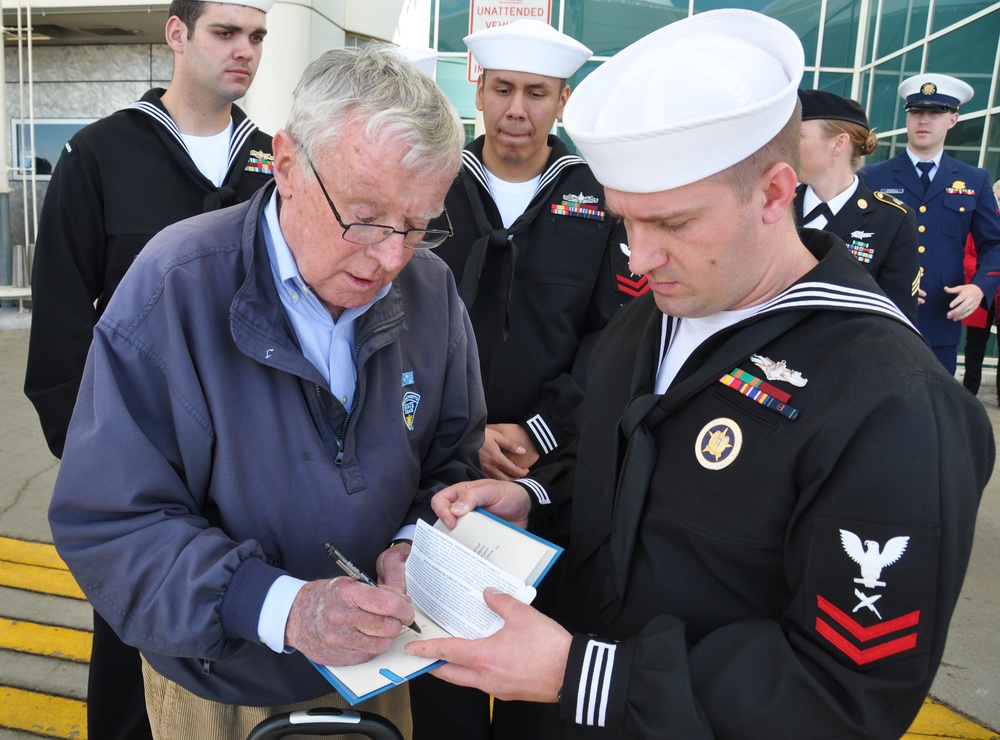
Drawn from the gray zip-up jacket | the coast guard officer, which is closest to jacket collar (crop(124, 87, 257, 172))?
the gray zip-up jacket

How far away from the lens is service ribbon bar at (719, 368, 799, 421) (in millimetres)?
1315

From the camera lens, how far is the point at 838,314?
1379mm

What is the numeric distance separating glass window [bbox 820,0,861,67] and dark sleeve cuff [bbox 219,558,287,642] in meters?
12.0

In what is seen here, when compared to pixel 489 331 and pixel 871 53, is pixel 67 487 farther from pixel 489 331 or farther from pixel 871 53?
pixel 871 53

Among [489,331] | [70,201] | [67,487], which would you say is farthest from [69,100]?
[67,487]

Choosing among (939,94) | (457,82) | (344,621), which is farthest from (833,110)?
(457,82)

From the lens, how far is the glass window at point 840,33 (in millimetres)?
11297

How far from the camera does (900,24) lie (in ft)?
33.4

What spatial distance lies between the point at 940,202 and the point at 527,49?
12.9ft

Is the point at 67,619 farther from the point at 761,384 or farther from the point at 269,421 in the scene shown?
the point at 761,384

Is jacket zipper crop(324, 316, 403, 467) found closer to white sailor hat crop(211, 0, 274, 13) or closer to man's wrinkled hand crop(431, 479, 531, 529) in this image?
man's wrinkled hand crop(431, 479, 531, 529)

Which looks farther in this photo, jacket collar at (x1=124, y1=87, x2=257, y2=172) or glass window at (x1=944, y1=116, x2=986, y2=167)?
glass window at (x1=944, y1=116, x2=986, y2=167)

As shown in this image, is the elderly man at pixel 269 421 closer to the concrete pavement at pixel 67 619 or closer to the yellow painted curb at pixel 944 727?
the concrete pavement at pixel 67 619

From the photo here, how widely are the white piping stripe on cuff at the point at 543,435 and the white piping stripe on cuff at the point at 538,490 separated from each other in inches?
30.3
